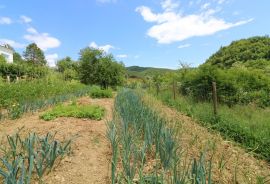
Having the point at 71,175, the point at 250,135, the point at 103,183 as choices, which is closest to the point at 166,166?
the point at 103,183

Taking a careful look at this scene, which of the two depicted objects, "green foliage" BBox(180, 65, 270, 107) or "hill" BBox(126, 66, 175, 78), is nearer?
"green foliage" BBox(180, 65, 270, 107)

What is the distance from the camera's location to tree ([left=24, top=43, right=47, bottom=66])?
55469 mm

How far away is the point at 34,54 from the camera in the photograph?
56.3m

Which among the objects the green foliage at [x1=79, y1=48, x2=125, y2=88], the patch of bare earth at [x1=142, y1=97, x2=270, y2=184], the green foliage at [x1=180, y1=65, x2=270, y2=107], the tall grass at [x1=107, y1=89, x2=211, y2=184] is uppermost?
the green foliage at [x1=79, y1=48, x2=125, y2=88]

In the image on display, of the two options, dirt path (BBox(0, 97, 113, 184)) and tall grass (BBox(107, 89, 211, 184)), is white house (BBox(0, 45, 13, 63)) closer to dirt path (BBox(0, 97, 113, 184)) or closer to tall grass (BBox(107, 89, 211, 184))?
dirt path (BBox(0, 97, 113, 184))

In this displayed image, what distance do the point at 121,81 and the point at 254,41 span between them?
16863mm

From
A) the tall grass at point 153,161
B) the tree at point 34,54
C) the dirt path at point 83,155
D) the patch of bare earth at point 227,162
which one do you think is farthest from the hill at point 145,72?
the tall grass at point 153,161

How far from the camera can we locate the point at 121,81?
24.3 meters

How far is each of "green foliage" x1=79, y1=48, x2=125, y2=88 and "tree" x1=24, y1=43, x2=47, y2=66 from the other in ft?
113

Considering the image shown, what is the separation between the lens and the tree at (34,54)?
55.5 metres

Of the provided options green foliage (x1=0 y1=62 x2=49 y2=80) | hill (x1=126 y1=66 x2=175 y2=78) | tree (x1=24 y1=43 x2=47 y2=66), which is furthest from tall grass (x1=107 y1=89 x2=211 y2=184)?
tree (x1=24 y1=43 x2=47 y2=66)

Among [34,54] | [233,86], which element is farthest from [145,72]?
[233,86]

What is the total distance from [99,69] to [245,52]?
1536 cm

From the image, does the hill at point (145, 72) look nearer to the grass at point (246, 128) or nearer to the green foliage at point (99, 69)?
the green foliage at point (99, 69)
